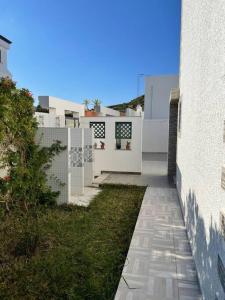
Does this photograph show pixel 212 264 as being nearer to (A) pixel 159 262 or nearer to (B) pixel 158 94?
(A) pixel 159 262

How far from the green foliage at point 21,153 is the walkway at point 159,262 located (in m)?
3.36

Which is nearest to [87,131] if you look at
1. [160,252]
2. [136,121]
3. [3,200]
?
[136,121]

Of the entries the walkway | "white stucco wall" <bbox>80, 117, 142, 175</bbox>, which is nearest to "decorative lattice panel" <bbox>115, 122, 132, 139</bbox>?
"white stucco wall" <bbox>80, 117, 142, 175</bbox>

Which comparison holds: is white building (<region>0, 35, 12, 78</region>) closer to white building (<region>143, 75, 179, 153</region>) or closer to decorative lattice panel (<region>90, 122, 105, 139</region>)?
decorative lattice panel (<region>90, 122, 105, 139</region>)

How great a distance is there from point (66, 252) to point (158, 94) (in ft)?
85.2

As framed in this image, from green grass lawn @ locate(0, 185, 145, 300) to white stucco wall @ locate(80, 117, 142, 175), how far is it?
19.9 feet

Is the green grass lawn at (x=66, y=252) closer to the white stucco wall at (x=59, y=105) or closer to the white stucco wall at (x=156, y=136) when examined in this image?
the white stucco wall at (x=59, y=105)

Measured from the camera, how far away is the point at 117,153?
13789 millimetres

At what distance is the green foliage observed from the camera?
259 inches

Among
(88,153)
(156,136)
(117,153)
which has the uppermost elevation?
(156,136)

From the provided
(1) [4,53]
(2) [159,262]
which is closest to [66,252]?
(2) [159,262]

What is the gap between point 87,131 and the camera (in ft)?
34.3

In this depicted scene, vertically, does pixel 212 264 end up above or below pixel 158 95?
below

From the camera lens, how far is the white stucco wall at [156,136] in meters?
23.6
